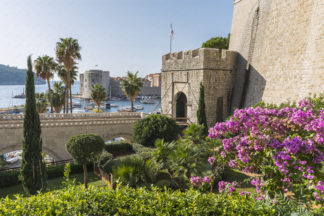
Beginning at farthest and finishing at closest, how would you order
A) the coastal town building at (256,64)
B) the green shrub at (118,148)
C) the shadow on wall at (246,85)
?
the green shrub at (118,148) → the shadow on wall at (246,85) → the coastal town building at (256,64)

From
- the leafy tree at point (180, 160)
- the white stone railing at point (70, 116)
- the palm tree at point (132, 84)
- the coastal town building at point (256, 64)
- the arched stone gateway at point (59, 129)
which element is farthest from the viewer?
the palm tree at point (132, 84)

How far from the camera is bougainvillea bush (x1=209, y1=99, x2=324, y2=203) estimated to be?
16.3 feet

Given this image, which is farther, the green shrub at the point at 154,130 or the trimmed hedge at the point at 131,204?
the green shrub at the point at 154,130

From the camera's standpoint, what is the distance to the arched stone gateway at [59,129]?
57.4ft

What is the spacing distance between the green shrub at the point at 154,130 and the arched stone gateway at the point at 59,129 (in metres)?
4.26

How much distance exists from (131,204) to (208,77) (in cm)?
1551

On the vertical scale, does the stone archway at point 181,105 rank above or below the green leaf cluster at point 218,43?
below

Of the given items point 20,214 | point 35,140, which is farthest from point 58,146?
point 20,214

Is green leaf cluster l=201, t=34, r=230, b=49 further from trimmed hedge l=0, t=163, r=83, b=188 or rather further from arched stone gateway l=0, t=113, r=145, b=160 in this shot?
trimmed hedge l=0, t=163, r=83, b=188

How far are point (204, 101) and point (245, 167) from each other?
12988 millimetres

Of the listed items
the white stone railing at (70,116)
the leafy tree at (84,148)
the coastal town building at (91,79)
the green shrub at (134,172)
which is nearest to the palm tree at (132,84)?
the white stone railing at (70,116)

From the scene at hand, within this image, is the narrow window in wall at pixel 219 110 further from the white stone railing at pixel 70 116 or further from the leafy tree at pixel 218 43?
the leafy tree at pixel 218 43

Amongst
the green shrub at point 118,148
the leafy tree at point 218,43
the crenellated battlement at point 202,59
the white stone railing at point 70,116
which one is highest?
the leafy tree at point 218,43

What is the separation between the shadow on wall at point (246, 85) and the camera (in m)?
16.9
